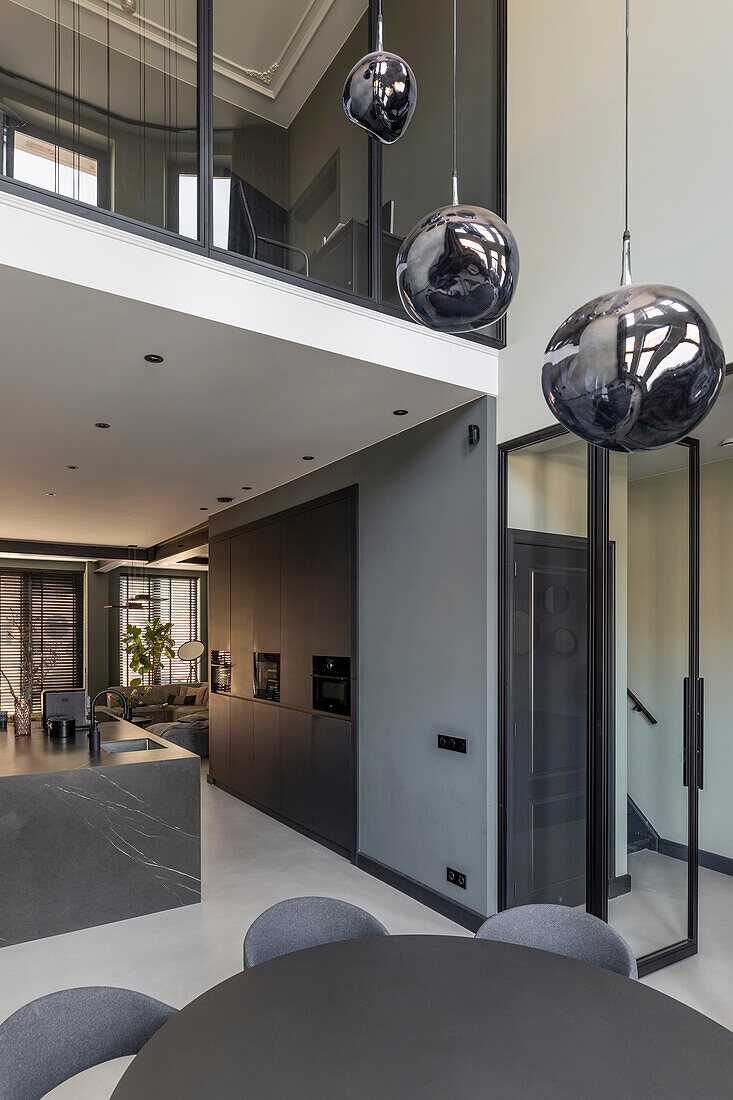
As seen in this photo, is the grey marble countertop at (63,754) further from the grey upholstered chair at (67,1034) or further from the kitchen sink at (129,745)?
the grey upholstered chair at (67,1034)

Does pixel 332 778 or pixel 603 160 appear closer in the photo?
pixel 603 160

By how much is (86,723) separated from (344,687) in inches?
74.5

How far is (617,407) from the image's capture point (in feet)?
4.11

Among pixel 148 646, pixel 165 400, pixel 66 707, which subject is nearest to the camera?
pixel 165 400

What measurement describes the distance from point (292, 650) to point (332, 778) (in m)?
1.11

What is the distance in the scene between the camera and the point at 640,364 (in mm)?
1209

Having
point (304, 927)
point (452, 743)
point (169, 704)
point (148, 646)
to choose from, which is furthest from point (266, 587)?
point (148, 646)

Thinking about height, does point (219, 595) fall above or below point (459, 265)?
below

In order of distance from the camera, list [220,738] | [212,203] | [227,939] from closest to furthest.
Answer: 1. [212,203]
2. [227,939]
3. [220,738]

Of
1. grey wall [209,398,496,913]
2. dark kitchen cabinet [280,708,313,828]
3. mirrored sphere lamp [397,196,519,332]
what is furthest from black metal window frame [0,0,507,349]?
dark kitchen cabinet [280,708,313,828]

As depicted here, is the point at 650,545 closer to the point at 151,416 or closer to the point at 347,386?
the point at 347,386

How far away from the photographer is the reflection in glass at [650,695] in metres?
3.29

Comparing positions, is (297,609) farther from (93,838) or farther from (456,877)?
(456,877)

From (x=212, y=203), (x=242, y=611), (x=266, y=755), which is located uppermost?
(x=212, y=203)
